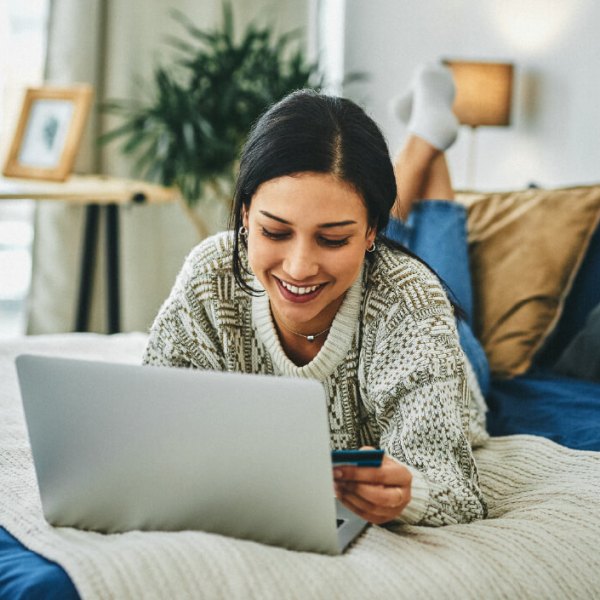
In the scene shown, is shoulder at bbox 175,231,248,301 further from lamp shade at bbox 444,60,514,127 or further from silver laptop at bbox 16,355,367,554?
lamp shade at bbox 444,60,514,127

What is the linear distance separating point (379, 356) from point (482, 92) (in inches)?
75.7

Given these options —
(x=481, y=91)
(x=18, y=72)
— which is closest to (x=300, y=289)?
(x=481, y=91)

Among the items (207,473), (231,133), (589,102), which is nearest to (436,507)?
(207,473)

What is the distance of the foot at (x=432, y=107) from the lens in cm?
206

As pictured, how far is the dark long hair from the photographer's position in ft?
3.64

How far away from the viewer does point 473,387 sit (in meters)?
1.53

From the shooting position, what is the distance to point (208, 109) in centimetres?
331

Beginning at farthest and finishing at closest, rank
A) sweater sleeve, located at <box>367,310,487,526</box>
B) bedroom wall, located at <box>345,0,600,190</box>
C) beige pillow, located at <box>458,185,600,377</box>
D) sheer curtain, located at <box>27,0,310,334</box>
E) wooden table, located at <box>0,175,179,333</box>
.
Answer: sheer curtain, located at <box>27,0,310,334</box> < wooden table, located at <box>0,175,179,333</box> < bedroom wall, located at <box>345,0,600,190</box> < beige pillow, located at <box>458,185,600,377</box> < sweater sleeve, located at <box>367,310,487,526</box>

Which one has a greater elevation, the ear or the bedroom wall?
the bedroom wall

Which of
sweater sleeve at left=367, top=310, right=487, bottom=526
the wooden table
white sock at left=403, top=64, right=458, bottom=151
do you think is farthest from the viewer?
the wooden table

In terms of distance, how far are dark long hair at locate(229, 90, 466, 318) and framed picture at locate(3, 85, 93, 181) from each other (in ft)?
6.42

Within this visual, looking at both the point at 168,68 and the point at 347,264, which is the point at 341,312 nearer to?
the point at 347,264

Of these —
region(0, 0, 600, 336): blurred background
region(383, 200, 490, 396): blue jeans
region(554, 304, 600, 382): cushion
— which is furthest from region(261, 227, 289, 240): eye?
region(0, 0, 600, 336): blurred background

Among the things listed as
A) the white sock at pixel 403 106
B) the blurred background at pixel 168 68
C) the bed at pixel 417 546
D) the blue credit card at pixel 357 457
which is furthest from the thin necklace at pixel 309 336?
the blurred background at pixel 168 68
